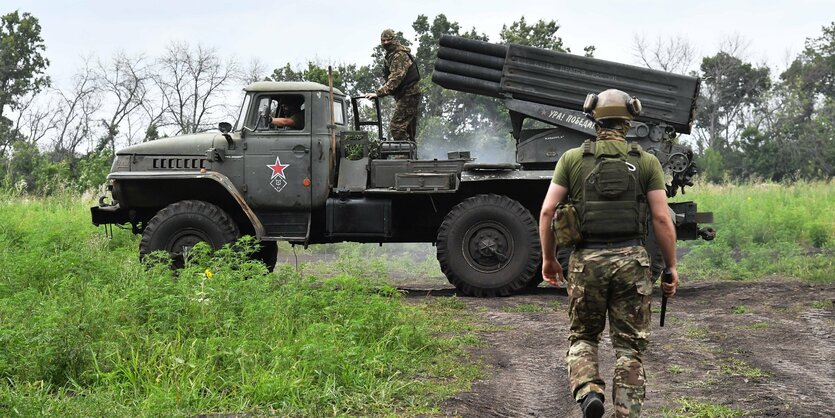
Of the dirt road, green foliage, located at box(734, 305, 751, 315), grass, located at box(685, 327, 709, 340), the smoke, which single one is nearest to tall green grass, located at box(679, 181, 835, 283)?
the dirt road

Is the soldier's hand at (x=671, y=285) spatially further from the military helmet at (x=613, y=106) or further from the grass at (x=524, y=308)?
the grass at (x=524, y=308)

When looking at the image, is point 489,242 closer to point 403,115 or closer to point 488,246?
point 488,246

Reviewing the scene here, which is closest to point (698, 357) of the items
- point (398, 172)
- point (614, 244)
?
point (614, 244)

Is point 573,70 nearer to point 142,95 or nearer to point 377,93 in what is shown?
point 377,93

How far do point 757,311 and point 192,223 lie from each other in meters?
5.73

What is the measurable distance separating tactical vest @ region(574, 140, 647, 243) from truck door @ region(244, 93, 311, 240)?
6.50 metres

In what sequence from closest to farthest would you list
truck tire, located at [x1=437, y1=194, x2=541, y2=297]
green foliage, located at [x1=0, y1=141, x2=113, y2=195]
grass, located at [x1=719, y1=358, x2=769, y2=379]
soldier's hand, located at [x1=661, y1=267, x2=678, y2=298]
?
soldier's hand, located at [x1=661, y1=267, x2=678, y2=298] → grass, located at [x1=719, y1=358, x2=769, y2=379] → truck tire, located at [x1=437, y1=194, x2=541, y2=297] → green foliage, located at [x1=0, y1=141, x2=113, y2=195]

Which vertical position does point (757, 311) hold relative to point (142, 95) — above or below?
below

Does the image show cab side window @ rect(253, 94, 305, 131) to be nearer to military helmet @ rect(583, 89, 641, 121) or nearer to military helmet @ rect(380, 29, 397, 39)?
military helmet @ rect(380, 29, 397, 39)

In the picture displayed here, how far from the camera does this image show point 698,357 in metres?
7.34

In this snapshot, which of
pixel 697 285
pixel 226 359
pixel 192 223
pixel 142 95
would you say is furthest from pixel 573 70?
pixel 142 95

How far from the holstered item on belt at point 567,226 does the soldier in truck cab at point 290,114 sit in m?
6.58

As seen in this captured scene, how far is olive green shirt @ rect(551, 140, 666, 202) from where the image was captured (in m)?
5.27

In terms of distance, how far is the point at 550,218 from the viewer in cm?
536
